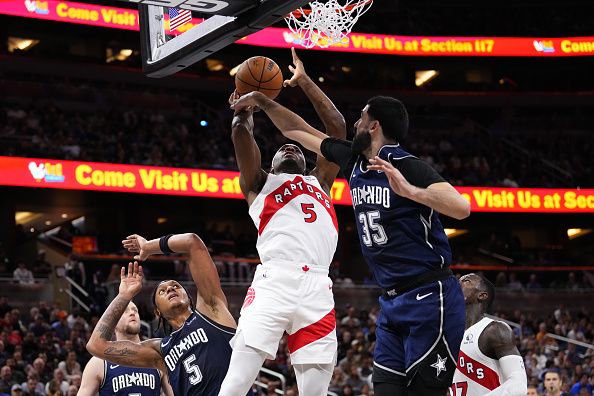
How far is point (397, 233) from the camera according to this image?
4906mm

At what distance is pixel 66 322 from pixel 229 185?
27.3 feet

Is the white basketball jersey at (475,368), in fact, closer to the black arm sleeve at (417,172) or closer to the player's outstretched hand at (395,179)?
the black arm sleeve at (417,172)

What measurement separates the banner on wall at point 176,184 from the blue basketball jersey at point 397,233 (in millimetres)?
18610

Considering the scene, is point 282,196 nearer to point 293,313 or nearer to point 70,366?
point 293,313

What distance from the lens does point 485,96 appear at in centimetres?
3331

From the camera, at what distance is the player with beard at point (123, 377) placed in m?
7.29

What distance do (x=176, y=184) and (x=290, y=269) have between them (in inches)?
748

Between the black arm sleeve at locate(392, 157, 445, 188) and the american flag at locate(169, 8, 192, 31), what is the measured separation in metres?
2.20

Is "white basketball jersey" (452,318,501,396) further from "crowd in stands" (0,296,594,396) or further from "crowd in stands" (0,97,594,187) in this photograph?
"crowd in stands" (0,97,594,187)

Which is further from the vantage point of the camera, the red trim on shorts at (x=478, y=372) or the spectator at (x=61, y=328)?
the spectator at (x=61, y=328)

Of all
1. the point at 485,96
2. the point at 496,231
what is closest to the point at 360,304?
the point at 496,231

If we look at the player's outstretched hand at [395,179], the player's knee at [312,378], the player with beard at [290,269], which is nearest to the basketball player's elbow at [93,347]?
the player with beard at [290,269]

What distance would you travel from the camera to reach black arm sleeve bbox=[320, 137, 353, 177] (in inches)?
206

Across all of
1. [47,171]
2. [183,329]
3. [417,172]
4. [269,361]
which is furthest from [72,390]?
[47,171]
